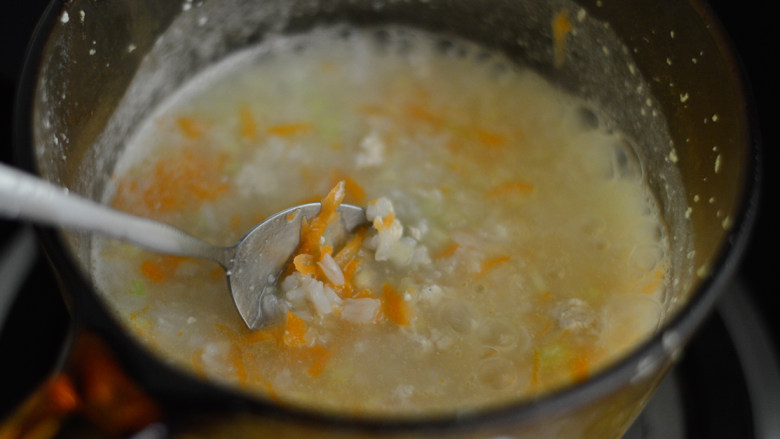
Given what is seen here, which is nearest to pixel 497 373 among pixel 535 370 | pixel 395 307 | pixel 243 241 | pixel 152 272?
pixel 535 370

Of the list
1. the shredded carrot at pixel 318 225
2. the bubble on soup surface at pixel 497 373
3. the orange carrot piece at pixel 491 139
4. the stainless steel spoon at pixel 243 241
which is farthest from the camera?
the orange carrot piece at pixel 491 139

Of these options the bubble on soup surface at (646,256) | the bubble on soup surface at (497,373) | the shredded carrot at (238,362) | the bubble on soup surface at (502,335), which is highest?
the bubble on soup surface at (646,256)

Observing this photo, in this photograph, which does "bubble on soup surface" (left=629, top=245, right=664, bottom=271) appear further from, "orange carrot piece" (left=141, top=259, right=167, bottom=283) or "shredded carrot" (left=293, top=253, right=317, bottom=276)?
"orange carrot piece" (left=141, top=259, right=167, bottom=283)

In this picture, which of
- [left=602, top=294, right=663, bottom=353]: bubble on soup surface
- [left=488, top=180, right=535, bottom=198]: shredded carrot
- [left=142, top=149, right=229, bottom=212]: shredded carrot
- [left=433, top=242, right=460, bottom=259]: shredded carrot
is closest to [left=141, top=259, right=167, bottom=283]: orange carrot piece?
[left=142, top=149, right=229, bottom=212]: shredded carrot

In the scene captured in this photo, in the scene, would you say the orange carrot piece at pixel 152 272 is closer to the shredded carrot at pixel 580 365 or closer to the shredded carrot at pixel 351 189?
the shredded carrot at pixel 351 189

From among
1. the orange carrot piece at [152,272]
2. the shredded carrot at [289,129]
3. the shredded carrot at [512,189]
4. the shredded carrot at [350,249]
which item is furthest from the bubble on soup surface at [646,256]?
the orange carrot piece at [152,272]

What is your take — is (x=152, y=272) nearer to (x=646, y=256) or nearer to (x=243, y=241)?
(x=243, y=241)

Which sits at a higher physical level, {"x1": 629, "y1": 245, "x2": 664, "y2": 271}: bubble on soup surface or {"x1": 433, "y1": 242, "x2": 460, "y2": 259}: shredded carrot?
{"x1": 629, "y1": 245, "x2": 664, "y2": 271}: bubble on soup surface

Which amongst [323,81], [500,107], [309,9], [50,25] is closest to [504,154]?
[500,107]
